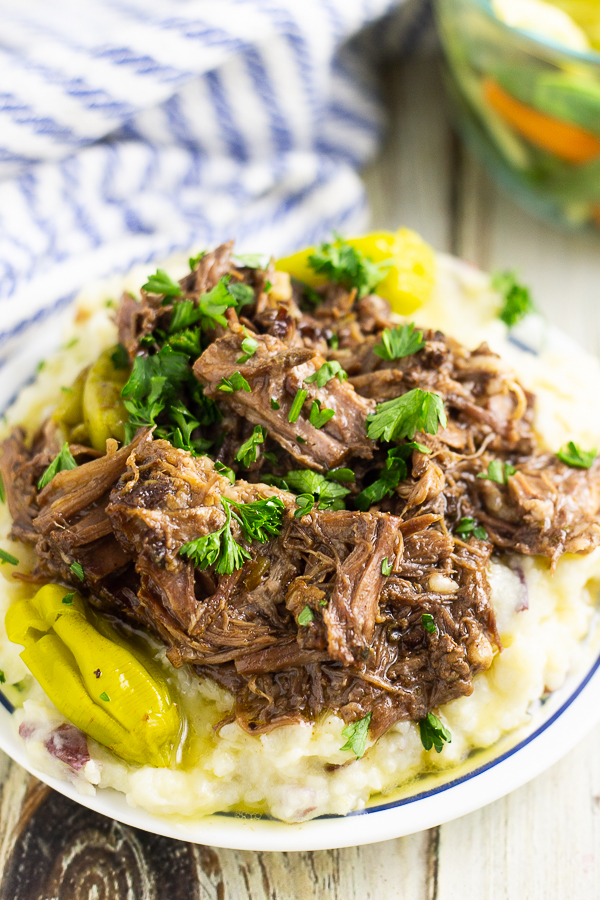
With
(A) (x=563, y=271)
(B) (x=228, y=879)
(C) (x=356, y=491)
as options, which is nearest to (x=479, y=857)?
(B) (x=228, y=879)

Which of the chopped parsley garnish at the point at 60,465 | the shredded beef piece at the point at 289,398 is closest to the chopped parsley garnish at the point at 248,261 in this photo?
the shredded beef piece at the point at 289,398

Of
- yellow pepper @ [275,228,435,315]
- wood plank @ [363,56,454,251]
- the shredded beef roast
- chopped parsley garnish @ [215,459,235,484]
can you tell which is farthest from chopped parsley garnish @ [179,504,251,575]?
wood plank @ [363,56,454,251]

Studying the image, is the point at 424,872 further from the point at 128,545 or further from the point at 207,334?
the point at 207,334

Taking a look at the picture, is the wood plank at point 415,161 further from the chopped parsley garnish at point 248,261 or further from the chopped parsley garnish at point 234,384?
the chopped parsley garnish at point 234,384

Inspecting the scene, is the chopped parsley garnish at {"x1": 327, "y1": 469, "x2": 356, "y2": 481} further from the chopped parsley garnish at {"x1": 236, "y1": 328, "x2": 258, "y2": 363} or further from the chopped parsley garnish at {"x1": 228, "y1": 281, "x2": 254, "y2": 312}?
the chopped parsley garnish at {"x1": 228, "y1": 281, "x2": 254, "y2": 312}

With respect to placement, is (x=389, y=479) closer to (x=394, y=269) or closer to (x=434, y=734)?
(x=434, y=734)

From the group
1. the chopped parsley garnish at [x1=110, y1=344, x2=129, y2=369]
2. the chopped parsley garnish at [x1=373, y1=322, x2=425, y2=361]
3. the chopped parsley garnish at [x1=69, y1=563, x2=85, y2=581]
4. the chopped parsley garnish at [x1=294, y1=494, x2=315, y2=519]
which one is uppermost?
the chopped parsley garnish at [x1=373, y1=322, x2=425, y2=361]
